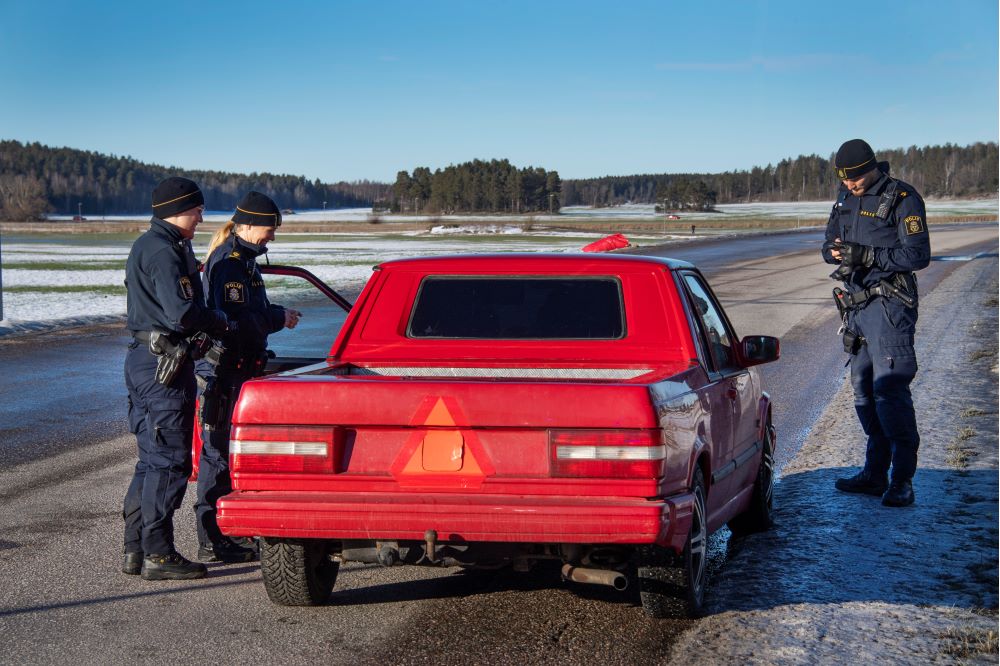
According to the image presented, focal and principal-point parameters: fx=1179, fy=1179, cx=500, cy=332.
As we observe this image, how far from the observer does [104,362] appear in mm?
13578

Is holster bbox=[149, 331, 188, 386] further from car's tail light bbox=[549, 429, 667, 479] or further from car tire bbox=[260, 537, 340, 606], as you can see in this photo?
car's tail light bbox=[549, 429, 667, 479]

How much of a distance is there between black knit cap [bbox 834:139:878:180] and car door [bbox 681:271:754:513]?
134cm

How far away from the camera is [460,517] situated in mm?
4070

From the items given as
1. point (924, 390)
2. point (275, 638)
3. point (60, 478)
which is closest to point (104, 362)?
point (60, 478)

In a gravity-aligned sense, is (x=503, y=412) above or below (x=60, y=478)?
above

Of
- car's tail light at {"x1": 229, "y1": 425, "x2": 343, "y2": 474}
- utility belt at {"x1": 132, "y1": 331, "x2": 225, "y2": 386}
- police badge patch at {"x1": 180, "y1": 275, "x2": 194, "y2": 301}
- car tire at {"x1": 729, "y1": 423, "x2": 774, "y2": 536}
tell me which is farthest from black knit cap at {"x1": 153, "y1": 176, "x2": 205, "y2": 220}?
car tire at {"x1": 729, "y1": 423, "x2": 774, "y2": 536}

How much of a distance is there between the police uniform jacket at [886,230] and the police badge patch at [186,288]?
3744 mm

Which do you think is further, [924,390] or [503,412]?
[924,390]

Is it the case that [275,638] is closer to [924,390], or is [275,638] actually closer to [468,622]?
[468,622]

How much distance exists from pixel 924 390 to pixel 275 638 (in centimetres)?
803

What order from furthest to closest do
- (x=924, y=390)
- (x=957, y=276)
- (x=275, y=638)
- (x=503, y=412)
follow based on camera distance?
(x=957, y=276) → (x=924, y=390) → (x=275, y=638) → (x=503, y=412)

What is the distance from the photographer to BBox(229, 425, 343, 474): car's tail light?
13.9ft

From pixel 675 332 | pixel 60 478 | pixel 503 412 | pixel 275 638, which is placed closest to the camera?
pixel 503 412

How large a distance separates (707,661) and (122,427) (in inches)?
247
